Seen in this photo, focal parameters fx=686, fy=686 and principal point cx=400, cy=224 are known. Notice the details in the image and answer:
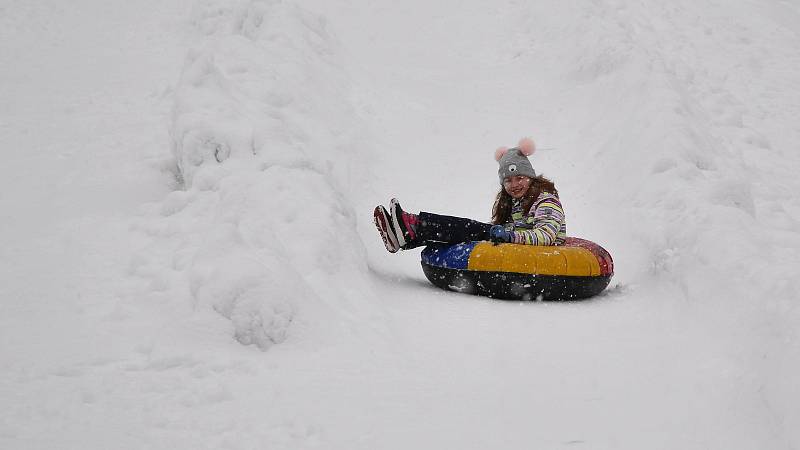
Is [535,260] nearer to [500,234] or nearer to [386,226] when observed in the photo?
[500,234]

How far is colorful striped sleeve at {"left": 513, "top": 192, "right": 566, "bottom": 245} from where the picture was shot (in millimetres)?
5227

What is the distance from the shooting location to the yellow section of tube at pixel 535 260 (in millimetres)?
5051

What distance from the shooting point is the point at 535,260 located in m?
5.05

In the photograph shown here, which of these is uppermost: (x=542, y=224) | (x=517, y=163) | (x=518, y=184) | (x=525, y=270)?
(x=517, y=163)

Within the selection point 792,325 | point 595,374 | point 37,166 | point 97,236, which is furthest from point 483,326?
point 37,166

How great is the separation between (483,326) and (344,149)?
12.8 feet

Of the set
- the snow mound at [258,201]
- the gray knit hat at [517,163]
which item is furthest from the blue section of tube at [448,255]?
the gray knit hat at [517,163]

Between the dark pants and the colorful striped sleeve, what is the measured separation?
0.33 meters

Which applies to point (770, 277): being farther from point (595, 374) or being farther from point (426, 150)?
point (426, 150)

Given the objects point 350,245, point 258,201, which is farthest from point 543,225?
point 258,201

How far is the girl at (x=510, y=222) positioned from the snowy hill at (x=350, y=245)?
34 centimetres

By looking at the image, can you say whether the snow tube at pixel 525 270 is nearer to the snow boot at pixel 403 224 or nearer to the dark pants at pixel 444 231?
the dark pants at pixel 444 231

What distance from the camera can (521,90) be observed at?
10.8 meters

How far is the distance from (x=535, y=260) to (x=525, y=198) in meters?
0.71
